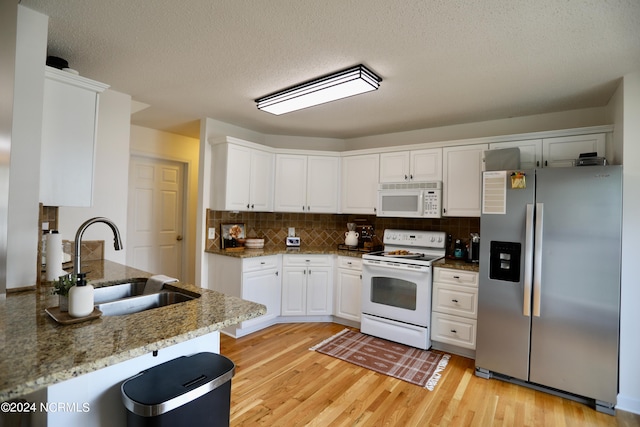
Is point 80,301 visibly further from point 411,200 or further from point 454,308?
point 411,200

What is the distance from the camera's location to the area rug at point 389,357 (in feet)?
8.75

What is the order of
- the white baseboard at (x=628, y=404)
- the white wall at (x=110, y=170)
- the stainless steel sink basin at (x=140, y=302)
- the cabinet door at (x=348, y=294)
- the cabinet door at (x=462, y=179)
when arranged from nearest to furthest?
the stainless steel sink basin at (x=140, y=302)
the white baseboard at (x=628, y=404)
the white wall at (x=110, y=170)
the cabinet door at (x=462, y=179)
the cabinet door at (x=348, y=294)

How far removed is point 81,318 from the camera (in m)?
1.20

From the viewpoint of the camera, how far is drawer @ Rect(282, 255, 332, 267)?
150 inches

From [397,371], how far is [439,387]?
0.35m

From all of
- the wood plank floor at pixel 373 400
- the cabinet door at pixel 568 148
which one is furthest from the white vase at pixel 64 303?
the cabinet door at pixel 568 148

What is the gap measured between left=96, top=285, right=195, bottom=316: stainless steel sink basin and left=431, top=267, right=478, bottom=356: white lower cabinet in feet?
7.84

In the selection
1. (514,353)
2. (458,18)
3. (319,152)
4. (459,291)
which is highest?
(458,18)

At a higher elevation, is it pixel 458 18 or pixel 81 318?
pixel 458 18

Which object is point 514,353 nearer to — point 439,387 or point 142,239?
point 439,387

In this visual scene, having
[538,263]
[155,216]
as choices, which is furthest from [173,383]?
[155,216]

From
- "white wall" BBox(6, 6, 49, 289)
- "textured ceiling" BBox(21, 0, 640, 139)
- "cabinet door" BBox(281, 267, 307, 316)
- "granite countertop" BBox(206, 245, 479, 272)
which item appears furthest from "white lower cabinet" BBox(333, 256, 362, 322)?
"white wall" BBox(6, 6, 49, 289)

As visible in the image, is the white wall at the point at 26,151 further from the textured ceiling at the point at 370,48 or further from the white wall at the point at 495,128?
the white wall at the point at 495,128

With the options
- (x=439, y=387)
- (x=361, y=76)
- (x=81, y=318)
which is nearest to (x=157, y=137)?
(x=361, y=76)
